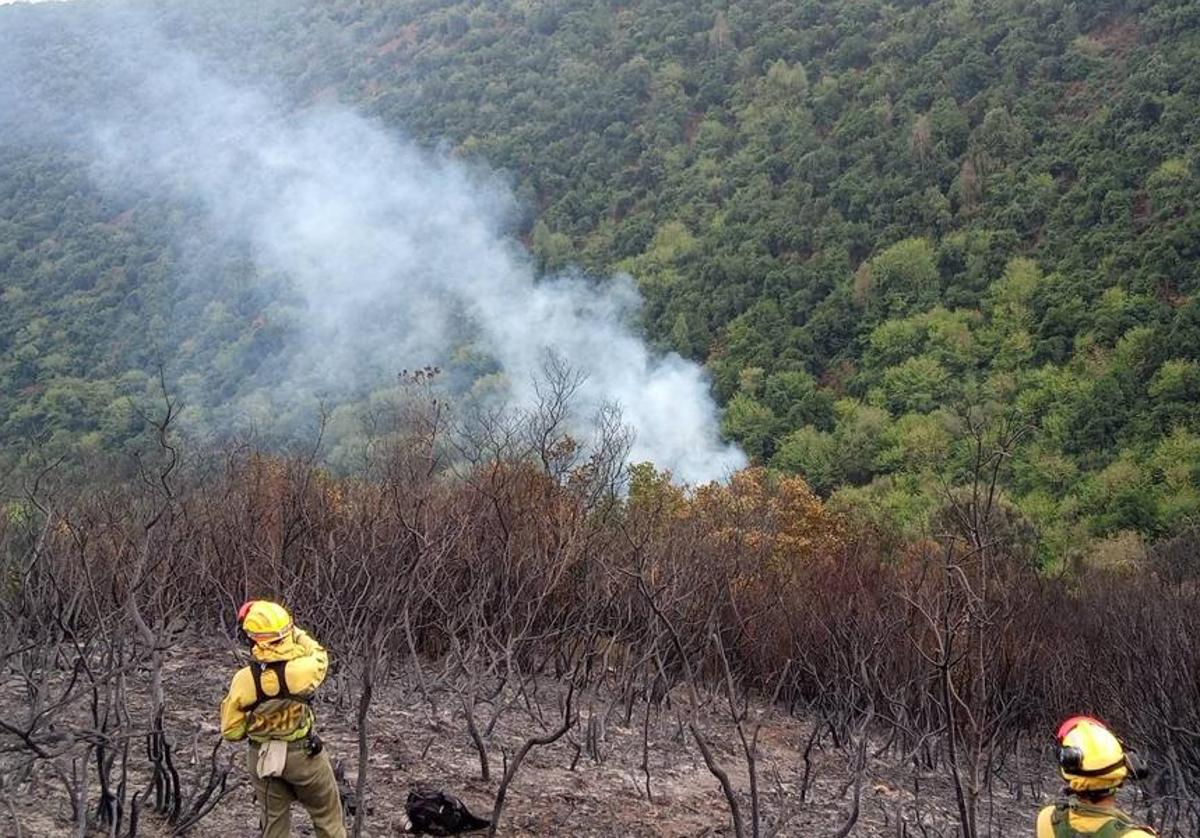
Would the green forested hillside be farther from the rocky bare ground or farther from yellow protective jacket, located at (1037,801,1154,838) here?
yellow protective jacket, located at (1037,801,1154,838)

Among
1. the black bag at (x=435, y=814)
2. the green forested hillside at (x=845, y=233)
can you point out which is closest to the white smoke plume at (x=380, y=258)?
the green forested hillside at (x=845, y=233)

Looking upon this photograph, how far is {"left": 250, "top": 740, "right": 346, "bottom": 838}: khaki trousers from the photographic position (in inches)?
192

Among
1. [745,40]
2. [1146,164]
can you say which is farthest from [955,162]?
[745,40]

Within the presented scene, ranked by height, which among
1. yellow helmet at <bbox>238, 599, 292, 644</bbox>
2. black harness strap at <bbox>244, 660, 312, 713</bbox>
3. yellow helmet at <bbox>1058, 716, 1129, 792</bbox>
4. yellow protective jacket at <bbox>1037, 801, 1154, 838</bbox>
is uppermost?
yellow helmet at <bbox>238, 599, 292, 644</bbox>

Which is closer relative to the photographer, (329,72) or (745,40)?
(745,40)

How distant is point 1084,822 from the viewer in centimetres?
348

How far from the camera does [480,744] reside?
6.94 meters

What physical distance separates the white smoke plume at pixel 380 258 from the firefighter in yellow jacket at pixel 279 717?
79.5 ft

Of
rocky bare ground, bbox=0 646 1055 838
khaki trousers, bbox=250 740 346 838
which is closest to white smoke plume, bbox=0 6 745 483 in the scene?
rocky bare ground, bbox=0 646 1055 838

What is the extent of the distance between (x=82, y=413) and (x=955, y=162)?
1367 inches

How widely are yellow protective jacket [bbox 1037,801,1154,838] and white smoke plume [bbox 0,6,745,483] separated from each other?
2563cm

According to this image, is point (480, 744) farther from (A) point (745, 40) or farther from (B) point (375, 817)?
(A) point (745, 40)

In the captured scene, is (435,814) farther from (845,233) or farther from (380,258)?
(380,258)

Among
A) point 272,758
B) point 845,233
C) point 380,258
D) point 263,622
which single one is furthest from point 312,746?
point 380,258
